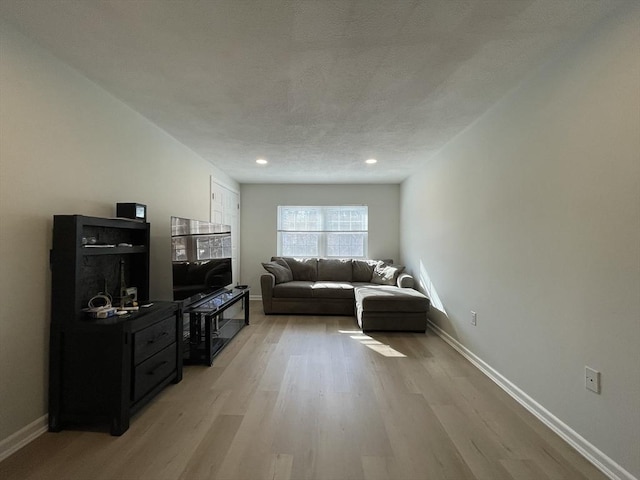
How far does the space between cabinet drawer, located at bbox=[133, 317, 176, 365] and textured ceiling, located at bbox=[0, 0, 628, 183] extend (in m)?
1.77

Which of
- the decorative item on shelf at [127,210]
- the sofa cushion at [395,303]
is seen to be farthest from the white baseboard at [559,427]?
the decorative item on shelf at [127,210]

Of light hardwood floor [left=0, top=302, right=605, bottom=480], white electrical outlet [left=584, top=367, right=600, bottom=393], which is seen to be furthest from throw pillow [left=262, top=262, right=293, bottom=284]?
white electrical outlet [left=584, top=367, right=600, bottom=393]

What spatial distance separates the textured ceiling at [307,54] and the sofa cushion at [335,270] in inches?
116

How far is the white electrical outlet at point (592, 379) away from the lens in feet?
5.10

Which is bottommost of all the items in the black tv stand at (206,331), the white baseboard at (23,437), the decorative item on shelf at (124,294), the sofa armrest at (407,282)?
the white baseboard at (23,437)

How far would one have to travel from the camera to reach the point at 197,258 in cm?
315

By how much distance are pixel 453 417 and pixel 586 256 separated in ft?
4.18

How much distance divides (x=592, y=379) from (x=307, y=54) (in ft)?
8.07

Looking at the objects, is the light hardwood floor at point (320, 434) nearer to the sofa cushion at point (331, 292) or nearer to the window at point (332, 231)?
the sofa cushion at point (331, 292)

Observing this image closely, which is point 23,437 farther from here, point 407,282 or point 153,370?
point 407,282

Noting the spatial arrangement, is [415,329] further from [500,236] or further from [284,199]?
[284,199]

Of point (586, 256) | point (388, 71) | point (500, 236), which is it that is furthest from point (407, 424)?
point (388, 71)

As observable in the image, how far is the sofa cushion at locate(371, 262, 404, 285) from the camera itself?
4.89 metres

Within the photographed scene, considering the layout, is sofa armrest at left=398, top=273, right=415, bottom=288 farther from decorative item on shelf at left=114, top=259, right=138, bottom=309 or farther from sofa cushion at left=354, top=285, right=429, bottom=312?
decorative item on shelf at left=114, top=259, right=138, bottom=309
